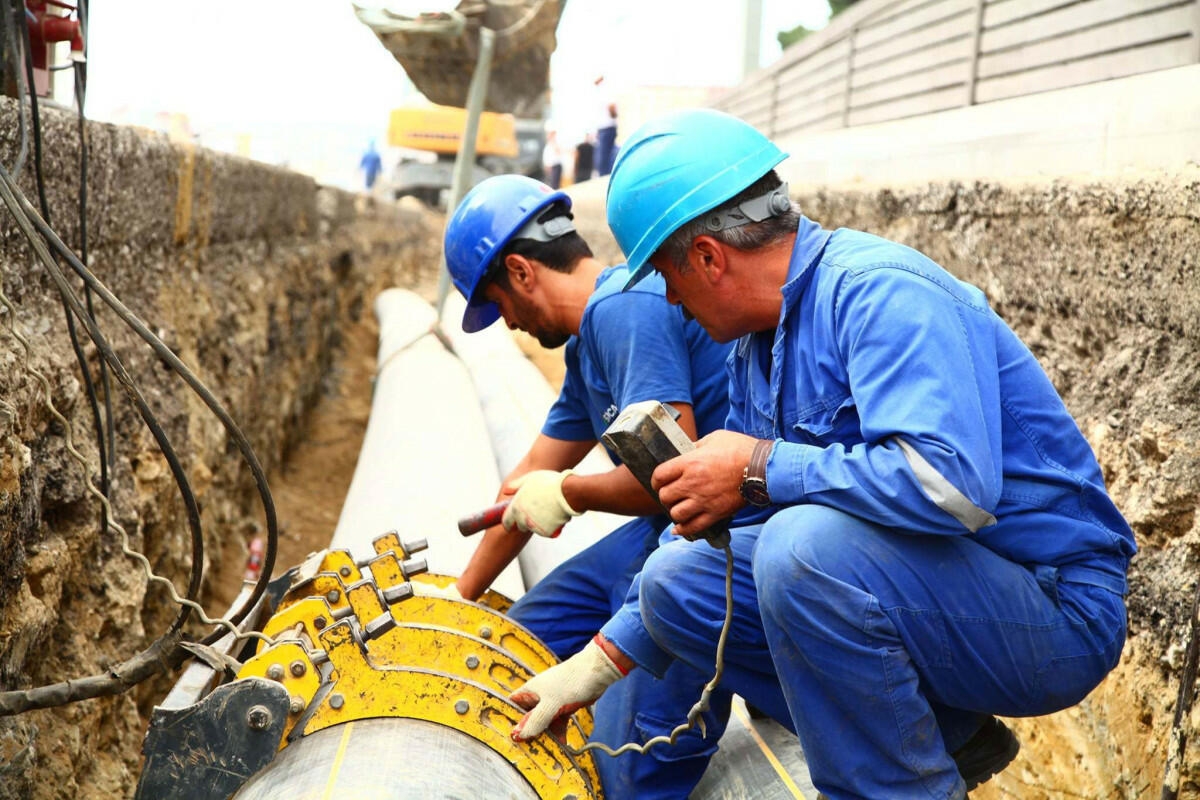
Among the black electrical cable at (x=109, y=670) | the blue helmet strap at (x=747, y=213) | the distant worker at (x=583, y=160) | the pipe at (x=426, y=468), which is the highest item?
the distant worker at (x=583, y=160)

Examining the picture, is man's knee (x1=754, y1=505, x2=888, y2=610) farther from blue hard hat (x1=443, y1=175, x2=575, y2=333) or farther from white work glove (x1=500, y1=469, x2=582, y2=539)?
blue hard hat (x1=443, y1=175, x2=575, y2=333)

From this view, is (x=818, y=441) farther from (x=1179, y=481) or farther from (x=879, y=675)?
(x=1179, y=481)

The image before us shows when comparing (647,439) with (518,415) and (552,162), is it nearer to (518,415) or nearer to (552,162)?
(518,415)

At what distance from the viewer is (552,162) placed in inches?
818

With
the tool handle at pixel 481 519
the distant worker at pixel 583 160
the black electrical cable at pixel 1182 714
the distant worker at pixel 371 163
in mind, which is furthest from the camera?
the distant worker at pixel 371 163

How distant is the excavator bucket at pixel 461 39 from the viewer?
24.8ft

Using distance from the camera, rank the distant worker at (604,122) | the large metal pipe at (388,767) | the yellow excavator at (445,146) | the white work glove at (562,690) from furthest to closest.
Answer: the yellow excavator at (445,146) → the distant worker at (604,122) → the white work glove at (562,690) → the large metal pipe at (388,767)

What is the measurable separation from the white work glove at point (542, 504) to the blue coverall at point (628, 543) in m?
0.21

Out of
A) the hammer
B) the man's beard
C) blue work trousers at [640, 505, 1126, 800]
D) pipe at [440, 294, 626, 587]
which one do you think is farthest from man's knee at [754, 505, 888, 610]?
pipe at [440, 294, 626, 587]

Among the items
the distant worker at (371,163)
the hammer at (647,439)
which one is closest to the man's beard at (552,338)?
the hammer at (647,439)

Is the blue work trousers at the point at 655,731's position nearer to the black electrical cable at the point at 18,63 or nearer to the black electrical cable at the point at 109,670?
the black electrical cable at the point at 109,670

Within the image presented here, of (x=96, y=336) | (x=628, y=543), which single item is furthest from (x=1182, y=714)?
(x=96, y=336)

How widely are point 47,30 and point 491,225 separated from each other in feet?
3.81

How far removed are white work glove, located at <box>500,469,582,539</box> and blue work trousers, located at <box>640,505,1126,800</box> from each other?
0.71 meters
